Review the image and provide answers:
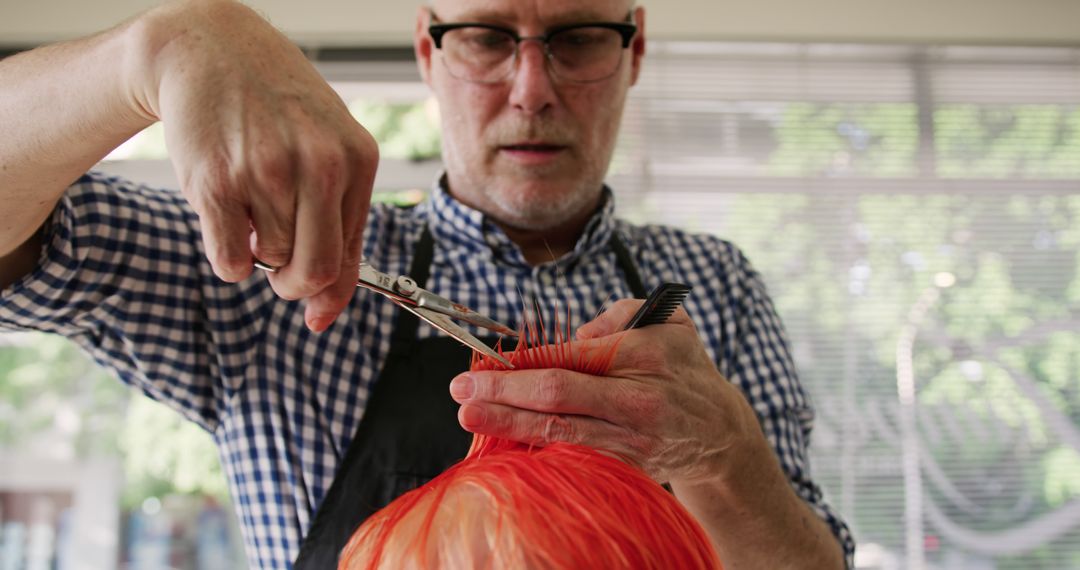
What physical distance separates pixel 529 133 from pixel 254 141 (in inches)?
28.9

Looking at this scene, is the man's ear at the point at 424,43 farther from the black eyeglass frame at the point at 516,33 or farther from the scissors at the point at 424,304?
the scissors at the point at 424,304

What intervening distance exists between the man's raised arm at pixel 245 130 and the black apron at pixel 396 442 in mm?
473

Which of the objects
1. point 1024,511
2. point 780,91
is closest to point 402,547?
point 780,91

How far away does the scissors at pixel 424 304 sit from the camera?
70cm

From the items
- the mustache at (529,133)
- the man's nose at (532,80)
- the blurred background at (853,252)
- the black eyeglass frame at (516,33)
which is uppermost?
the black eyeglass frame at (516,33)

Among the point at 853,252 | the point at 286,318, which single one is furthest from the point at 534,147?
the point at 853,252

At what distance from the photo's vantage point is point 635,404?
2.40ft

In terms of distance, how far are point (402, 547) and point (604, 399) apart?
209 millimetres

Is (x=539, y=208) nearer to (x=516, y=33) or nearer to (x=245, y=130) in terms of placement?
(x=516, y=33)

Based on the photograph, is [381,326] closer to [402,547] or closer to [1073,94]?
[402,547]

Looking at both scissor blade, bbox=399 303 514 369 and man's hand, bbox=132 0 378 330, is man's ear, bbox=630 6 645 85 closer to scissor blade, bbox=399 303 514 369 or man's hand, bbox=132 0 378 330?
scissor blade, bbox=399 303 514 369

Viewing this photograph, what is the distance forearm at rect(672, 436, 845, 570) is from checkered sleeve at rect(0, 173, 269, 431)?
2.14ft

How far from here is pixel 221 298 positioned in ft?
3.74

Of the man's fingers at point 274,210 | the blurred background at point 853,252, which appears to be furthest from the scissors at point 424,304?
the blurred background at point 853,252
